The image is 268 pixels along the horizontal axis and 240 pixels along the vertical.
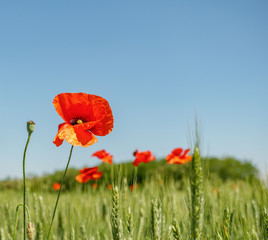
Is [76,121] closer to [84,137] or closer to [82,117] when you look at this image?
[82,117]

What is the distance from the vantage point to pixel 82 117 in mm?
1669

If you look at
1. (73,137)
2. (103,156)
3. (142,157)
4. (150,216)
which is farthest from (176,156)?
(73,137)

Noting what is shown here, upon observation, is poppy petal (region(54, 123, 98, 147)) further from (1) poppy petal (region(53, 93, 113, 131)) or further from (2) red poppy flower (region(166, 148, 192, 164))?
(2) red poppy flower (region(166, 148, 192, 164))

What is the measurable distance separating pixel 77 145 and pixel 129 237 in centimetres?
55

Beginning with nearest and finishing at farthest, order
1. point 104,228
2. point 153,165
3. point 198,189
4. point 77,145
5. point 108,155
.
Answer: point 198,189, point 77,145, point 104,228, point 108,155, point 153,165

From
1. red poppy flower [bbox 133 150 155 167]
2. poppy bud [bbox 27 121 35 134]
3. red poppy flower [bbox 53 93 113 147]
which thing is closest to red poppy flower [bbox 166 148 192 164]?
red poppy flower [bbox 133 150 155 167]

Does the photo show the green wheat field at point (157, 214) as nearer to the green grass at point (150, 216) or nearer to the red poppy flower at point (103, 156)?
the green grass at point (150, 216)

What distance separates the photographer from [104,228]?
9.41 feet

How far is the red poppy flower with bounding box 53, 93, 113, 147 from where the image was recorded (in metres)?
1.49

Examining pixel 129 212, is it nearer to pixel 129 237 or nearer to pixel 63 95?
pixel 129 237

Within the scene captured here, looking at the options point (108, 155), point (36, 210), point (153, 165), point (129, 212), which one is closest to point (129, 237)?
point (129, 212)

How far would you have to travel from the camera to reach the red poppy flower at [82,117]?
1491 mm

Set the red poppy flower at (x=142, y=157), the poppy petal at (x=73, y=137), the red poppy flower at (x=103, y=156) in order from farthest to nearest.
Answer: the red poppy flower at (x=142, y=157) < the red poppy flower at (x=103, y=156) < the poppy petal at (x=73, y=137)

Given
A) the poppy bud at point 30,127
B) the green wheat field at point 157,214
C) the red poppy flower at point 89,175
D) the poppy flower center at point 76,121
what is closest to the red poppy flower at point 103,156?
the red poppy flower at point 89,175
